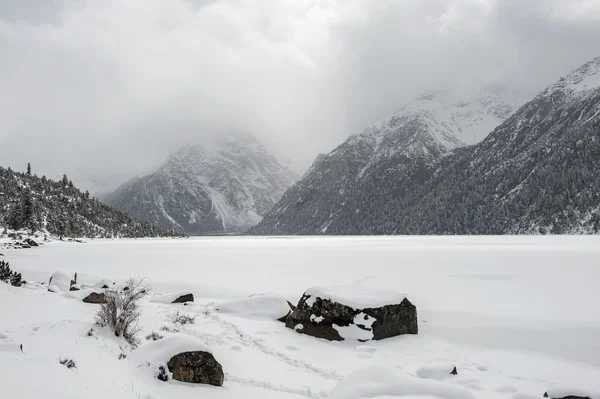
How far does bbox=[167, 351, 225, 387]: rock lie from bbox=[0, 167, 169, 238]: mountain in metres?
110

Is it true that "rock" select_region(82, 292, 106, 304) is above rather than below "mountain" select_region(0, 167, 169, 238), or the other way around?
below

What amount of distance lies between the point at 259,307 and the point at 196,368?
8.96 metres

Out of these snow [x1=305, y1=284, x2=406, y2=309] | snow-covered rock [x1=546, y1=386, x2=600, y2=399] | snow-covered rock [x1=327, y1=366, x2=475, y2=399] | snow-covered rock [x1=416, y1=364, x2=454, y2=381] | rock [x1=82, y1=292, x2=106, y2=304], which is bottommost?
snow-covered rock [x1=416, y1=364, x2=454, y2=381]

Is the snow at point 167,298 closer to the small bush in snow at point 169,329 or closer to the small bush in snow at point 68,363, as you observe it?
the small bush in snow at point 169,329

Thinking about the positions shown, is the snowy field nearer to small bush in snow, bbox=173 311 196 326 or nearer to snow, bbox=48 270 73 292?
small bush in snow, bbox=173 311 196 326

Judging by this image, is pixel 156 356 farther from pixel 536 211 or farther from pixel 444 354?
pixel 536 211

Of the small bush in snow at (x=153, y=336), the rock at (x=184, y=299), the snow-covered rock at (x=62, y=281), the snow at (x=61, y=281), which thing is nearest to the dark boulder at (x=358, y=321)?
the small bush in snow at (x=153, y=336)

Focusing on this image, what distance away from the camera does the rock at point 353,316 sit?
47.9 ft

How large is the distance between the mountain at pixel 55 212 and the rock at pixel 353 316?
10757 centimetres

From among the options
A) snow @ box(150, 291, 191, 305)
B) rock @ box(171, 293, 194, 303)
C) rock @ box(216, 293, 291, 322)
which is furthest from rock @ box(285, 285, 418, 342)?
snow @ box(150, 291, 191, 305)

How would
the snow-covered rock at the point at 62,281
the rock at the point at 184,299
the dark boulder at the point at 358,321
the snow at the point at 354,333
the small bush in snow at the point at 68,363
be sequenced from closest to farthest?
the small bush in snow at the point at 68,363, the snow at the point at 354,333, the dark boulder at the point at 358,321, the rock at the point at 184,299, the snow-covered rock at the point at 62,281

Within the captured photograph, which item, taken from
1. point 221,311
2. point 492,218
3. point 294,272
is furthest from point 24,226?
point 492,218

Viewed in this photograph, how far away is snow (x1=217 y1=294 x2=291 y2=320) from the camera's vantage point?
17.5 meters

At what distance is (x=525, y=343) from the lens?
13.0 m
